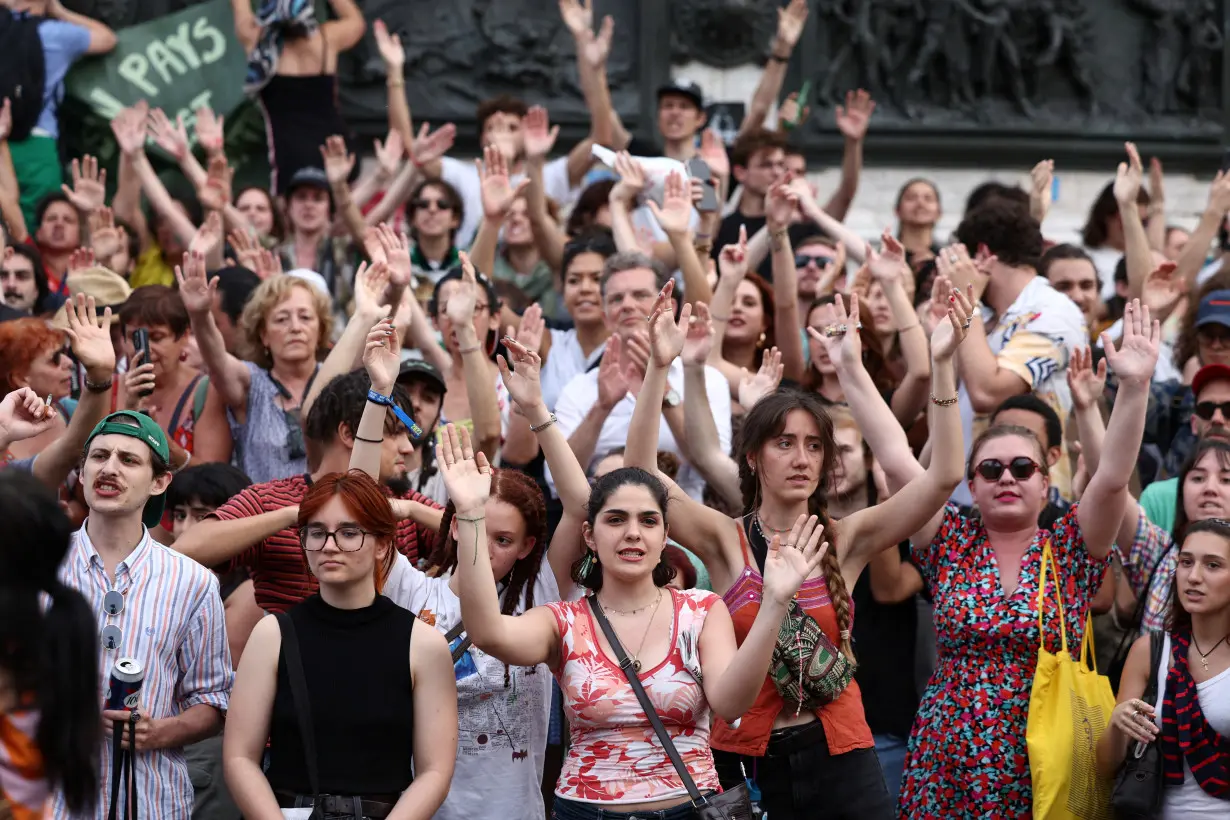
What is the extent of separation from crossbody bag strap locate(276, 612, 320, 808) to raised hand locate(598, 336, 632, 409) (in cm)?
164

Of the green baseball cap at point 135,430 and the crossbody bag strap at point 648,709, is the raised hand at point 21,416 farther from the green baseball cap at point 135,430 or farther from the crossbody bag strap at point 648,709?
the crossbody bag strap at point 648,709

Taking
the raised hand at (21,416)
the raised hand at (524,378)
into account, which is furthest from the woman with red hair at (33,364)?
the raised hand at (524,378)

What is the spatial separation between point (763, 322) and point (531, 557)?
2573 millimetres

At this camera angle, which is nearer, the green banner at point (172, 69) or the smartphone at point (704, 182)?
the smartphone at point (704, 182)

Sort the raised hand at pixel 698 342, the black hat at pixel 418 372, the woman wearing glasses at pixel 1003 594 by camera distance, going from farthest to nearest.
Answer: the black hat at pixel 418 372 < the raised hand at pixel 698 342 < the woman wearing glasses at pixel 1003 594

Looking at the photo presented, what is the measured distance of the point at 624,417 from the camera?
21.6ft

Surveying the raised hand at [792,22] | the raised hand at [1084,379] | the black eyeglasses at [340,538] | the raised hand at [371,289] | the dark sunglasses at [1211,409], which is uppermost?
the raised hand at [792,22]

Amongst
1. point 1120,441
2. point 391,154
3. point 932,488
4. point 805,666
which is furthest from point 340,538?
point 391,154

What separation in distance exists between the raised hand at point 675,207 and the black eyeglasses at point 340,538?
274cm

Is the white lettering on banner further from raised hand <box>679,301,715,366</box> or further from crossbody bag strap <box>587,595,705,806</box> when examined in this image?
crossbody bag strap <box>587,595,705,806</box>

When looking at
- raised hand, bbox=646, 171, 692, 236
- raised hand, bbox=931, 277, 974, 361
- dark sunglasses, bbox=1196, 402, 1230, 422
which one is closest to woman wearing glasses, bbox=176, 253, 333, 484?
raised hand, bbox=646, 171, 692, 236

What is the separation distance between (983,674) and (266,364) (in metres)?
2.92

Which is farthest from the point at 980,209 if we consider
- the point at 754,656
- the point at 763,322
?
Result: the point at 754,656

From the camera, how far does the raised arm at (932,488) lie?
535cm
